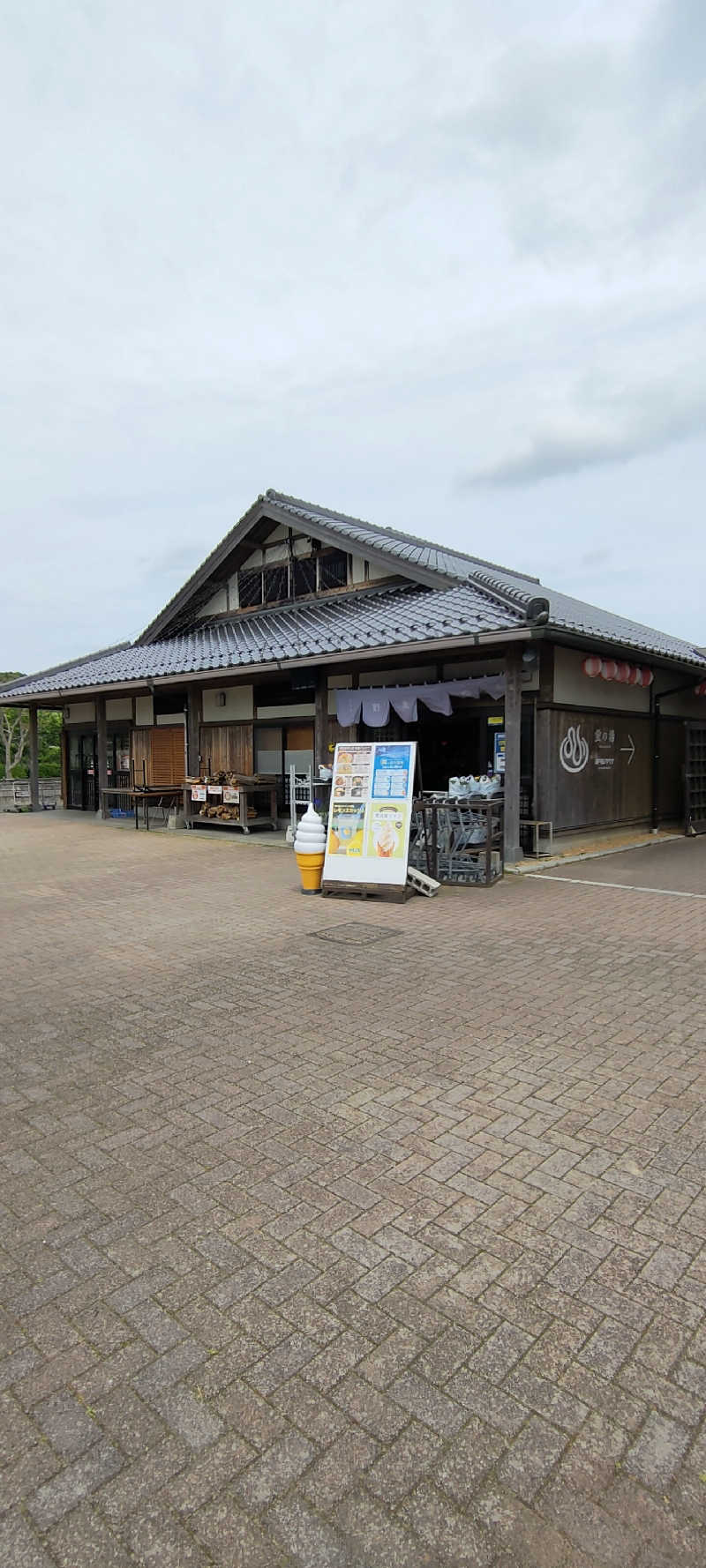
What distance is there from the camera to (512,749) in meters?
9.10

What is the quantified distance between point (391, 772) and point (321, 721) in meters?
4.46

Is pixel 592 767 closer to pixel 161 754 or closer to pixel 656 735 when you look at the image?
pixel 656 735

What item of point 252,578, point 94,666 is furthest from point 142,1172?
point 94,666

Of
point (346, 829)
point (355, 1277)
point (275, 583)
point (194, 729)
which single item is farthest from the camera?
point (275, 583)

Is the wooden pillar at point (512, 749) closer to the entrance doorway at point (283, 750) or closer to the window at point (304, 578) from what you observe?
the entrance doorway at point (283, 750)

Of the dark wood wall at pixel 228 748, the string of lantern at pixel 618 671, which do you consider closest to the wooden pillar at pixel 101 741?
the dark wood wall at pixel 228 748

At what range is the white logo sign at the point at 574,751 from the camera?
10.5m

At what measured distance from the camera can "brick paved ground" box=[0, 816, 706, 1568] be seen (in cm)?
161

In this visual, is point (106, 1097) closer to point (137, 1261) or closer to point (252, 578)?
point (137, 1261)

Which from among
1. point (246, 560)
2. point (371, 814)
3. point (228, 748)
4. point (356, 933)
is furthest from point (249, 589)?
point (356, 933)

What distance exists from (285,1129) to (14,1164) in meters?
1.03

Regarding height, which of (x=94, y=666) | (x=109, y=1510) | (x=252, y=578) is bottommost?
(x=109, y=1510)

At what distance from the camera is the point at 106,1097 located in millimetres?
3408

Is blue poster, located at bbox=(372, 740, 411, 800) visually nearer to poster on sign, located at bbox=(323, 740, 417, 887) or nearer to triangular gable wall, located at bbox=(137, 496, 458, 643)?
poster on sign, located at bbox=(323, 740, 417, 887)
